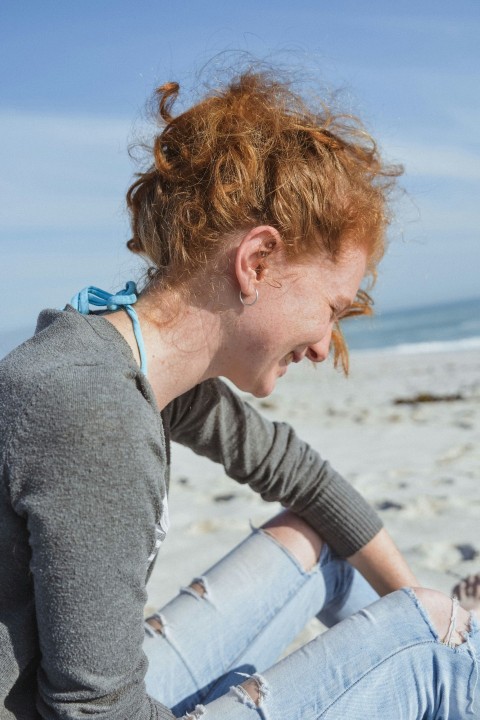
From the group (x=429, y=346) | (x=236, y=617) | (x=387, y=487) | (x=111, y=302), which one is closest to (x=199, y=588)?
(x=236, y=617)

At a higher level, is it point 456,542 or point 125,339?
point 125,339

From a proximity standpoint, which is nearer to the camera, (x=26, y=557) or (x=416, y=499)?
(x=26, y=557)

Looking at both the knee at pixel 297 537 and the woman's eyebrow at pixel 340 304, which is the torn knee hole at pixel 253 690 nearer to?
the knee at pixel 297 537

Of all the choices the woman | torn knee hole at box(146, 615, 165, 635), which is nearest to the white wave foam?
the woman

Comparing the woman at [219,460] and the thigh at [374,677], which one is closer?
the woman at [219,460]

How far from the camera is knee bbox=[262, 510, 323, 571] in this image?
7.18 feet

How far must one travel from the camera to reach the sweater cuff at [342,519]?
2.20m

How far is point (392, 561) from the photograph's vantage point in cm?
222

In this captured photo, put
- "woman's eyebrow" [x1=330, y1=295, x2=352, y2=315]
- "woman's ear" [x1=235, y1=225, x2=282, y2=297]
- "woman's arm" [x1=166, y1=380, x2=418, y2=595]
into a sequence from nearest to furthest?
"woman's ear" [x1=235, y1=225, x2=282, y2=297] < "woman's eyebrow" [x1=330, y1=295, x2=352, y2=315] < "woman's arm" [x1=166, y1=380, x2=418, y2=595]

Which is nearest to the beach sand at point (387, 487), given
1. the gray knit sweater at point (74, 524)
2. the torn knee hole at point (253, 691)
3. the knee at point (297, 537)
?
the knee at point (297, 537)

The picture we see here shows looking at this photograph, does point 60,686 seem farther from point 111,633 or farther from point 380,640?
point 380,640

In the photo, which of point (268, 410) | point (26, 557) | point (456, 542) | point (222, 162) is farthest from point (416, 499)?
point (268, 410)

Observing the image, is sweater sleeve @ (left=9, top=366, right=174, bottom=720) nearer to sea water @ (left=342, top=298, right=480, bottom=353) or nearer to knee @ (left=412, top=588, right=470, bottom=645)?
knee @ (left=412, top=588, right=470, bottom=645)

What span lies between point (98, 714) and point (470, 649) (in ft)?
2.77
